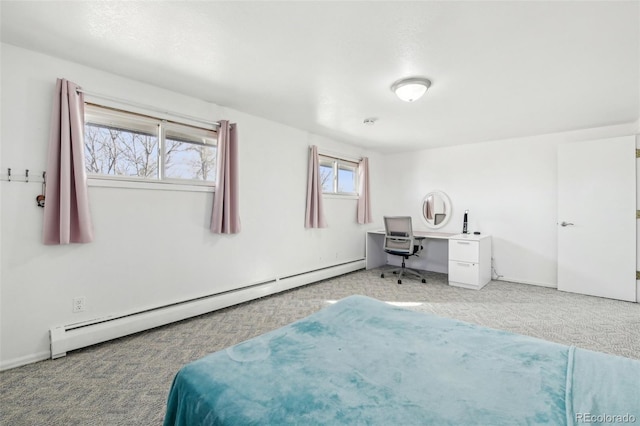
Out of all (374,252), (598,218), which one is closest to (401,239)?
(374,252)

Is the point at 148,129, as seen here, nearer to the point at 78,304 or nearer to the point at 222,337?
the point at 78,304

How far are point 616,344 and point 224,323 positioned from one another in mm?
3568

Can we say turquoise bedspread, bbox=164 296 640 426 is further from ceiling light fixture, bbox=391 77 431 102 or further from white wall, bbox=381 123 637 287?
white wall, bbox=381 123 637 287

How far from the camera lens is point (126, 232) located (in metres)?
2.65

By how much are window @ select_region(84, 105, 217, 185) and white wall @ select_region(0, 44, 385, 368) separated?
178 millimetres

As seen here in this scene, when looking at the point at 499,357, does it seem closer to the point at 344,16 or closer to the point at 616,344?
the point at 344,16

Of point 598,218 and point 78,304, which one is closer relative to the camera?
point 78,304

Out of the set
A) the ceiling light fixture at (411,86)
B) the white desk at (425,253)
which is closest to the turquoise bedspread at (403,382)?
the ceiling light fixture at (411,86)

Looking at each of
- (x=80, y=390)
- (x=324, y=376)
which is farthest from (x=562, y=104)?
(x=80, y=390)

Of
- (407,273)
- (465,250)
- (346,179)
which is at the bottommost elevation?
(407,273)

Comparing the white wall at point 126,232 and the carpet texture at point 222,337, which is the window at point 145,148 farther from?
the carpet texture at point 222,337

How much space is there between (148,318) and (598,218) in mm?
5516

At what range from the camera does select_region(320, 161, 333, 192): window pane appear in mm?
4949

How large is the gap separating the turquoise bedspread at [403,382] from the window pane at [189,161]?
2365mm
